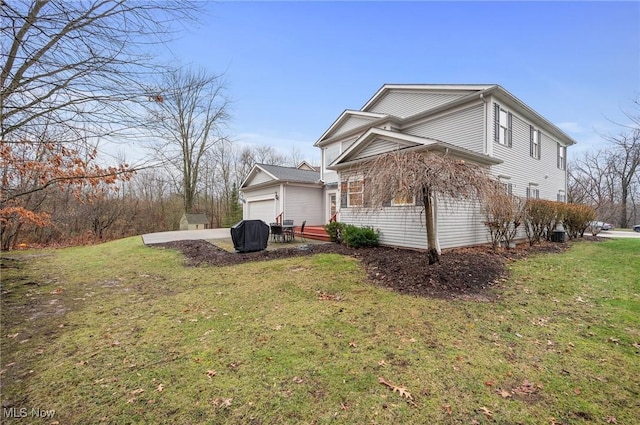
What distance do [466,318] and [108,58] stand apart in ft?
19.4

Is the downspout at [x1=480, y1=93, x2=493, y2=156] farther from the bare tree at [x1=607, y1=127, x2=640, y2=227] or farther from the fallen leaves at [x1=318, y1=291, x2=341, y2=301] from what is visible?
the bare tree at [x1=607, y1=127, x2=640, y2=227]

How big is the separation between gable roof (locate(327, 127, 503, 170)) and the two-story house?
1.3 inches

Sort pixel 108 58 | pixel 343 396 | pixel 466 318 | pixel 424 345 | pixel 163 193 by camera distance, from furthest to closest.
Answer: pixel 163 193, pixel 466 318, pixel 424 345, pixel 108 58, pixel 343 396

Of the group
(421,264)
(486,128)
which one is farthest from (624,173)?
(421,264)

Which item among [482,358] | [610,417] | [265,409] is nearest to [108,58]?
[265,409]

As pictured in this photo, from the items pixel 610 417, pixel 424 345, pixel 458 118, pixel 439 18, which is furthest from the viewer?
pixel 458 118

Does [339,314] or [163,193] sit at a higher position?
[163,193]

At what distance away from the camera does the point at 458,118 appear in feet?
37.7

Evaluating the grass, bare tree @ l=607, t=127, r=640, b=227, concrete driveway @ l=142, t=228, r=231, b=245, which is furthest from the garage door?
bare tree @ l=607, t=127, r=640, b=227

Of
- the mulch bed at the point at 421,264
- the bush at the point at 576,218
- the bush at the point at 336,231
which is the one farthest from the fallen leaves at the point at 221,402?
the bush at the point at 576,218

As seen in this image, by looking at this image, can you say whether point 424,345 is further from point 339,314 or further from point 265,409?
point 265,409

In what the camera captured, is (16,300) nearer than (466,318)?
No

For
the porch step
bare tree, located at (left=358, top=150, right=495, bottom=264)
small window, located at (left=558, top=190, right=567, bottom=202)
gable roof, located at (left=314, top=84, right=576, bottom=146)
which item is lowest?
the porch step

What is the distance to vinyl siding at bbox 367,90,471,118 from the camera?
12258 mm
